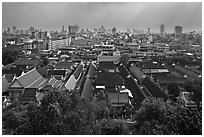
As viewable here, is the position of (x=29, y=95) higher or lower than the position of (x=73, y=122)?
lower

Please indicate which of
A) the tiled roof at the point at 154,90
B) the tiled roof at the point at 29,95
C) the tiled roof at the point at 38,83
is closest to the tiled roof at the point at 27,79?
the tiled roof at the point at 38,83

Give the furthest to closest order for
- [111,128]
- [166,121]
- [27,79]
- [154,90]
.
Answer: [27,79]
[154,90]
[166,121]
[111,128]

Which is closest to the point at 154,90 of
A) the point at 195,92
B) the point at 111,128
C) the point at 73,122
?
the point at 195,92

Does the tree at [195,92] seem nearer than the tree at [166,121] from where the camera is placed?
No

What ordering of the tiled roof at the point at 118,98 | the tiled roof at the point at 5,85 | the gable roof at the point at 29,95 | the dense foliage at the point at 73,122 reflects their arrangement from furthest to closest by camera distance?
1. the tiled roof at the point at 5,85
2. the gable roof at the point at 29,95
3. the tiled roof at the point at 118,98
4. the dense foliage at the point at 73,122

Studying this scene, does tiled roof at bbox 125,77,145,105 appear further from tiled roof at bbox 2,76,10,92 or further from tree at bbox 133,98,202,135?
tiled roof at bbox 2,76,10,92

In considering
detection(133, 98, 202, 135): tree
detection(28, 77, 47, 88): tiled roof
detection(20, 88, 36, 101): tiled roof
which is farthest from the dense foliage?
detection(28, 77, 47, 88): tiled roof

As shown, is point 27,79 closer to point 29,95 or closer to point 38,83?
point 38,83

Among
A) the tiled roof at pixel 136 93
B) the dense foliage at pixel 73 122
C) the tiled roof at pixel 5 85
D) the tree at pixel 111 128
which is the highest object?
the dense foliage at pixel 73 122

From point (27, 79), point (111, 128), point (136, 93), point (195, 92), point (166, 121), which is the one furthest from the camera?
point (27, 79)

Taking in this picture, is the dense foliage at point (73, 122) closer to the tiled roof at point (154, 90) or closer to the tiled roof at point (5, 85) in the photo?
the tiled roof at point (154, 90)

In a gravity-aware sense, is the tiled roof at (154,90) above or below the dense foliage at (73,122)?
below
